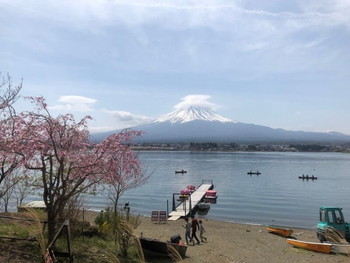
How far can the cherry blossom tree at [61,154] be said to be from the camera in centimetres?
969

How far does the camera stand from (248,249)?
1762cm

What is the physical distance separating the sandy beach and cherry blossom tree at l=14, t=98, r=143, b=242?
17.4ft

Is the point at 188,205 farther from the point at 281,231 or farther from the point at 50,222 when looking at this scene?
the point at 50,222

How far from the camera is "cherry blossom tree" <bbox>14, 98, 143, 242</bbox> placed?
969 cm

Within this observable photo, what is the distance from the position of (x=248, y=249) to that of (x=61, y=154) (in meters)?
11.6

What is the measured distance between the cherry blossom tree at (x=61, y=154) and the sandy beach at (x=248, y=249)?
5294 mm

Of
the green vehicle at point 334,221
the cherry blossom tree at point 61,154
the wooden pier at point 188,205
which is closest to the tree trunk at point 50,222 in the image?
the cherry blossom tree at point 61,154

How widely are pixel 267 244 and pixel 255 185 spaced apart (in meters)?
39.6

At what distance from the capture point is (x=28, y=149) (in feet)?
31.2

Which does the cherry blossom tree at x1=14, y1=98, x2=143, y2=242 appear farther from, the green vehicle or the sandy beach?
the green vehicle

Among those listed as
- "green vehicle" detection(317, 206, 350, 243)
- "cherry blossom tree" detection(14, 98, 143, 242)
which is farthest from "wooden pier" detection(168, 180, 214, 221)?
"cherry blossom tree" detection(14, 98, 143, 242)

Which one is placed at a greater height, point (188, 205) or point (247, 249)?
point (247, 249)

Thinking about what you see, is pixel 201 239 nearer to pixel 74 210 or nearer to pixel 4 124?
pixel 74 210

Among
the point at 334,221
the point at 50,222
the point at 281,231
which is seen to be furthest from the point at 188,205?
the point at 50,222
